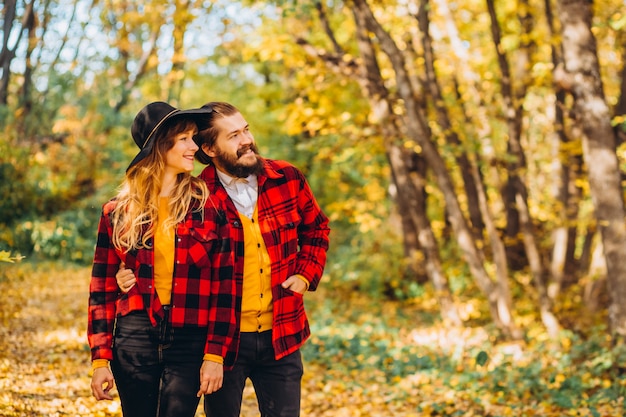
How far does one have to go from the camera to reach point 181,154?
2840mm

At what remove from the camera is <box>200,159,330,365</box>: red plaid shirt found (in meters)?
2.86

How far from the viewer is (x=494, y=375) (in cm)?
669

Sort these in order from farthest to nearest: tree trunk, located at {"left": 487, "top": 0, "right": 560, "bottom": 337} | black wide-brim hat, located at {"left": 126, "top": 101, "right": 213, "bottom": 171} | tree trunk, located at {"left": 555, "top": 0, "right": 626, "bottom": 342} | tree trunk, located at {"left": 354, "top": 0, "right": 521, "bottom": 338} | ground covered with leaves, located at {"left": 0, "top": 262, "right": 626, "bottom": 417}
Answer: tree trunk, located at {"left": 487, "top": 0, "right": 560, "bottom": 337} < tree trunk, located at {"left": 354, "top": 0, "right": 521, "bottom": 338} < tree trunk, located at {"left": 555, "top": 0, "right": 626, "bottom": 342} < ground covered with leaves, located at {"left": 0, "top": 262, "right": 626, "bottom": 417} < black wide-brim hat, located at {"left": 126, "top": 101, "right": 213, "bottom": 171}

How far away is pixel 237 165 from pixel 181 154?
236 mm

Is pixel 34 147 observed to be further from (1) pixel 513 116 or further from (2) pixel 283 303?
(2) pixel 283 303

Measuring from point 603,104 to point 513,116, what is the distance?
298 cm

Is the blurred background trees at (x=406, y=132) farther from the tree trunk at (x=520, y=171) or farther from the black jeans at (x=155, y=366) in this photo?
the black jeans at (x=155, y=366)

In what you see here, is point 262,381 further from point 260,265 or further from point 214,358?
point 260,265

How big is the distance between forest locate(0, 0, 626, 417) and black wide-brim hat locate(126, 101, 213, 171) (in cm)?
91

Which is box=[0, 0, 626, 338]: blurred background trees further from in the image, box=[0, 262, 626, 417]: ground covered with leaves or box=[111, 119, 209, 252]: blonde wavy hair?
box=[111, 119, 209, 252]: blonde wavy hair

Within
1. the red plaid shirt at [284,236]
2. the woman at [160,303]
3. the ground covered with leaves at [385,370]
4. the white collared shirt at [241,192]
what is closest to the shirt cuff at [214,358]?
the woman at [160,303]

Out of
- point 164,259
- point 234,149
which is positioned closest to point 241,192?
point 234,149

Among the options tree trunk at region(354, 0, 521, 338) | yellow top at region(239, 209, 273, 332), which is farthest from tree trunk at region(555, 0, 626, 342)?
yellow top at region(239, 209, 273, 332)

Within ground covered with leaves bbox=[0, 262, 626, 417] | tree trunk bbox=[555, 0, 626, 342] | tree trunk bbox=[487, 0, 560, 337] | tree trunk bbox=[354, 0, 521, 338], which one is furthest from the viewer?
tree trunk bbox=[487, 0, 560, 337]
